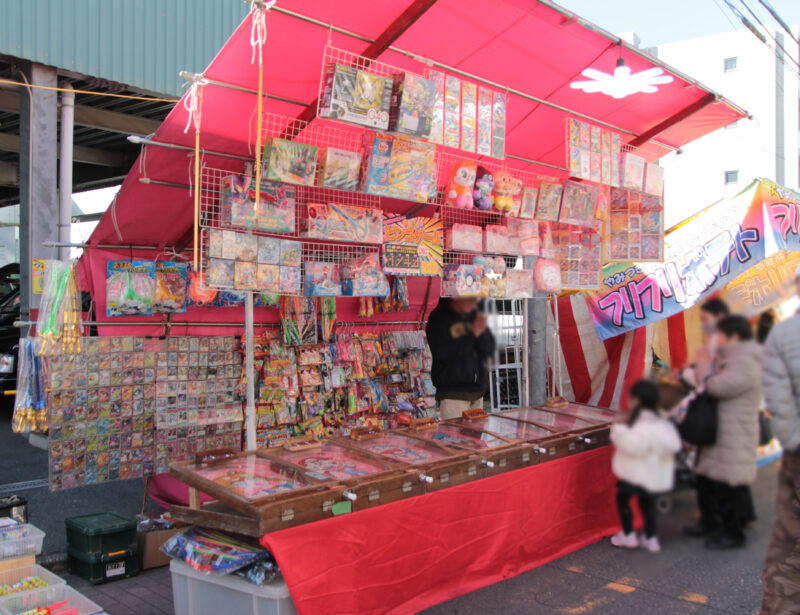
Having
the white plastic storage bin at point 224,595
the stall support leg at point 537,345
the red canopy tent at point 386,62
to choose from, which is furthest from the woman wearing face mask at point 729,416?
the stall support leg at point 537,345

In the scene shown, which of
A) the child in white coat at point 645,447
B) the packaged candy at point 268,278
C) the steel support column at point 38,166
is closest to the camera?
the child in white coat at point 645,447

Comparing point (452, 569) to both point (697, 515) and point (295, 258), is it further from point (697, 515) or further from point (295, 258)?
point (697, 515)

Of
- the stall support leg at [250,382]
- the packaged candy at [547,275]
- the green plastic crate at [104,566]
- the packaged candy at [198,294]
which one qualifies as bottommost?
the green plastic crate at [104,566]

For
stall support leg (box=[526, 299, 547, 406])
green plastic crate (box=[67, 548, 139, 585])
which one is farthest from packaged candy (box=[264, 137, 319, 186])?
stall support leg (box=[526, 299, 547, 406])

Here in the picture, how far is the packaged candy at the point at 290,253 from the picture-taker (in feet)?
12.3

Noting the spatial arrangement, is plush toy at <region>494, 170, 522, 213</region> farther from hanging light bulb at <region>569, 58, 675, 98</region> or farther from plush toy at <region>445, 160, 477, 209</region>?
hanging light bulb at <region>569, 58, 675, 98</region>

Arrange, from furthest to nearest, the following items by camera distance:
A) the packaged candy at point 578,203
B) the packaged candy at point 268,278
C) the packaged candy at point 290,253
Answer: the packaged candy at point 578,203
the packaged candy at point 290,253
the packaged candy at point 268,278

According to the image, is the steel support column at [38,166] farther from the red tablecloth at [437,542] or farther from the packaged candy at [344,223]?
the red tablecloth at [437,542]

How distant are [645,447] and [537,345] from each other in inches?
227

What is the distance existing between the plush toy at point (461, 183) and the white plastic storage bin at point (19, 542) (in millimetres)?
3104

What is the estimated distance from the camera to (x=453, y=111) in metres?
3.54

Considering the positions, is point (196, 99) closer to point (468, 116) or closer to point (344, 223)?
point (344, 223)

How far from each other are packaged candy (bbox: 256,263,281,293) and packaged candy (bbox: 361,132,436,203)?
712 millimetres

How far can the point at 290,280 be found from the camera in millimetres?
3801
